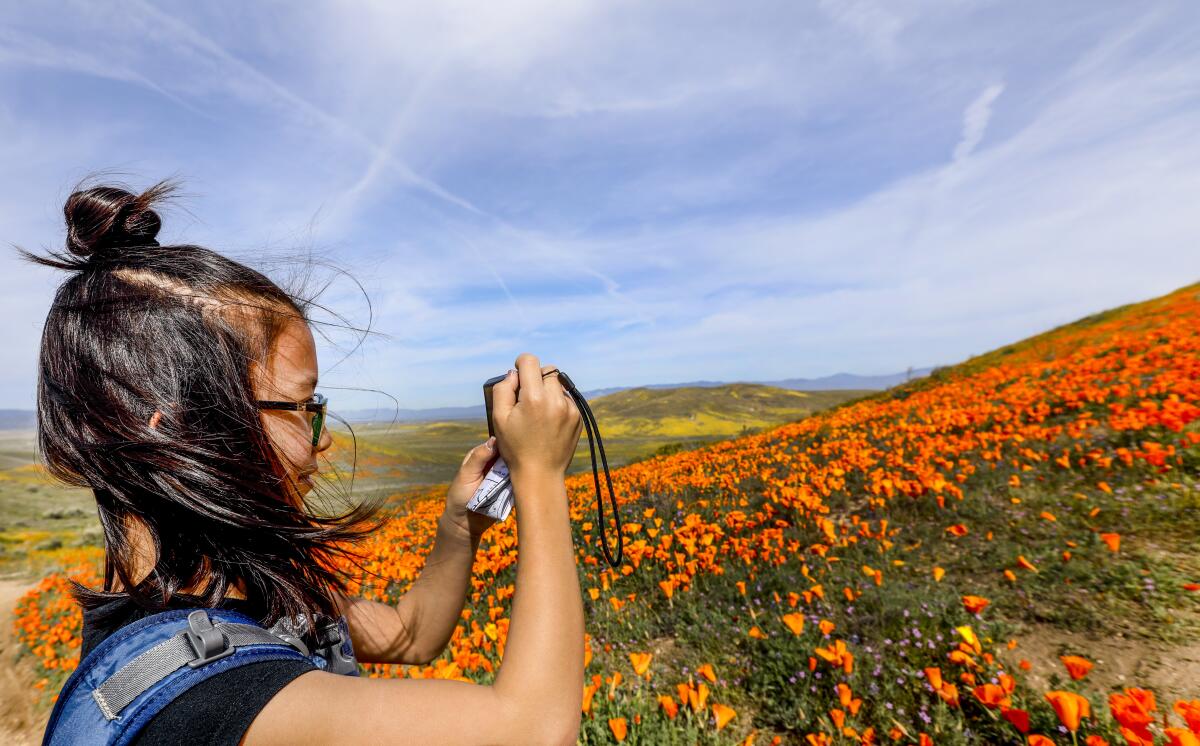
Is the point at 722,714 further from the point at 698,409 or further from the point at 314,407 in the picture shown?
the point at 698,409

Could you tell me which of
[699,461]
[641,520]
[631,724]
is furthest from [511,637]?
[699,461]

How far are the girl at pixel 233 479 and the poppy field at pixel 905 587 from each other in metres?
0.70

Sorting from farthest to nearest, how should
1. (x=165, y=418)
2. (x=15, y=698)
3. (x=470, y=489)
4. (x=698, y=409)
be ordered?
(x=698, y=409) → (x=15, y=698) → (x=470, y=489) → (x=165, y=418)

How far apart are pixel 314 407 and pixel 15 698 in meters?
7.16

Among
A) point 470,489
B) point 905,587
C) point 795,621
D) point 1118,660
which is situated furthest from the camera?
point 905,587

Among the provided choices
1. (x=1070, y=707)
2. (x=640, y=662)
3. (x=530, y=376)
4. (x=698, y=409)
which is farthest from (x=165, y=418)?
(x=698, y=409)

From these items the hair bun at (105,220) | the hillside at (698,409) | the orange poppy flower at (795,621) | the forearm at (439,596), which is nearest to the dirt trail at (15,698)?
the forearm at (439,596)

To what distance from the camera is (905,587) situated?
3.59 m

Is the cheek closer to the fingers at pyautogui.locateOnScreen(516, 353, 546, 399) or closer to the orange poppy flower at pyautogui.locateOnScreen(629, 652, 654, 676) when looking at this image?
the fingers at pyautogui.locateOnScreen(516, 353, 546, 399)

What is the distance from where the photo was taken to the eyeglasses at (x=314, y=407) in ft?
4.20

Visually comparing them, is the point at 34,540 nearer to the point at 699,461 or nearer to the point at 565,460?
the point at 699,461

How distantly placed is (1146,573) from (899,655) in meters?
1.72

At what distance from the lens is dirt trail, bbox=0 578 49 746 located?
179 inches

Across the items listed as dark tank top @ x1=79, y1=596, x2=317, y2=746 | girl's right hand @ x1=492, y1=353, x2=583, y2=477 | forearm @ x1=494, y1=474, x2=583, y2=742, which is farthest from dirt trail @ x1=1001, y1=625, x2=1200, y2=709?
dark tank top @ x1=79, y1=596, x2=317, y2=746
